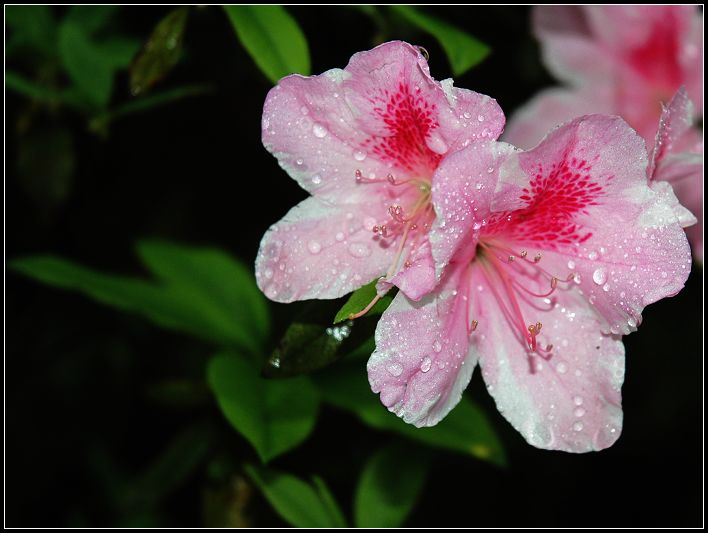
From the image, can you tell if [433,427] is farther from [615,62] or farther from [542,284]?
[615,62]

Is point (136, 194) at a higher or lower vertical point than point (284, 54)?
lower

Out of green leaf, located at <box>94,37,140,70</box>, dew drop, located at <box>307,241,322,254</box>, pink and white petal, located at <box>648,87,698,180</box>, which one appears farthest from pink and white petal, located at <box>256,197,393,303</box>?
green leaf, located at <box>94,37,140,70</box>

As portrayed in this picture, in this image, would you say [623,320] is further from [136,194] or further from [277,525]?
[136,194]

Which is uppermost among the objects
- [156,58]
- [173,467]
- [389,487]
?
[156,58]

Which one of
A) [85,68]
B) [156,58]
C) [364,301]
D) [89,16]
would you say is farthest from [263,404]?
[89,16]

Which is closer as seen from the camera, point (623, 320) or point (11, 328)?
point (623, 320)

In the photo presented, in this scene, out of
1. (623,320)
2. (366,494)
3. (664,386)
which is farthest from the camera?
(664,386)

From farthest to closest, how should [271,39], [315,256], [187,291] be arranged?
[187,291] < [271,39] < [315,256]

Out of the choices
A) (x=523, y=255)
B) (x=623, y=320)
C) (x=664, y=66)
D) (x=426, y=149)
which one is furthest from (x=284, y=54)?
(x=664, y=66)
